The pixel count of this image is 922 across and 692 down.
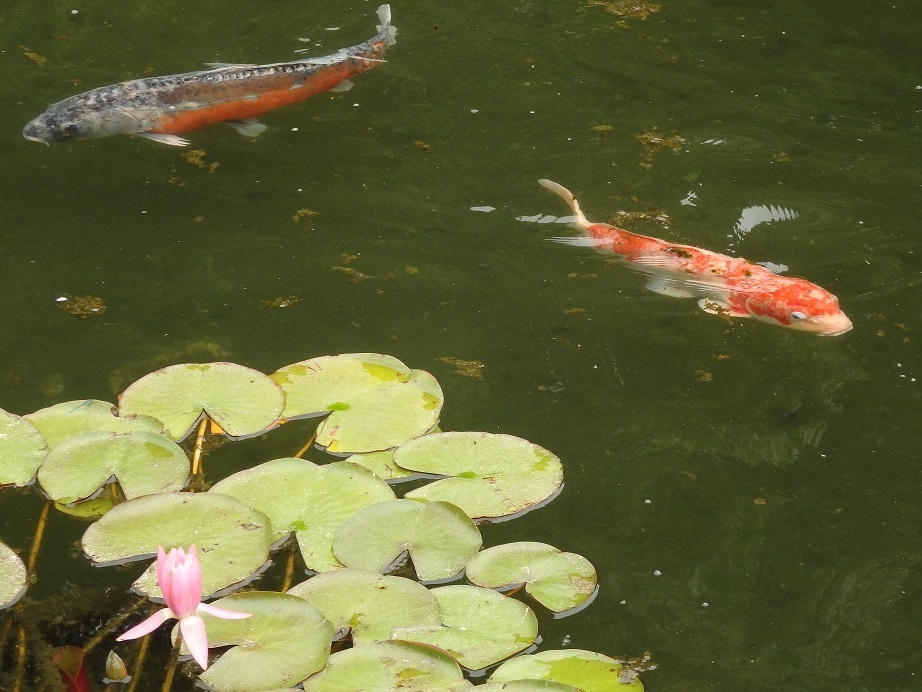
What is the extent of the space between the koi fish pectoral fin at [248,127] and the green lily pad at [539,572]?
2.48 m

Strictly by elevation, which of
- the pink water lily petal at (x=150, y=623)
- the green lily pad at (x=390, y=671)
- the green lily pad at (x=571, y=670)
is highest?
the pink water lily petal at (x=150, y=623)

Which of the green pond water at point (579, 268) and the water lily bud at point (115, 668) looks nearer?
the water lily bud at point (115, 668)

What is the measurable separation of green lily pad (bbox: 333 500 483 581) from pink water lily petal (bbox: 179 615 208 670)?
2.25ft

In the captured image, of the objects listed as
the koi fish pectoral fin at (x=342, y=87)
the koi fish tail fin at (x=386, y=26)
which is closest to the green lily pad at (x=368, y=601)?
the koi fish pectoral fin at (x=342, y=87)

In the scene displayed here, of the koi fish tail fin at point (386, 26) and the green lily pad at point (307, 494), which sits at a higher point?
the koi fish tail fin at point (386, 26)

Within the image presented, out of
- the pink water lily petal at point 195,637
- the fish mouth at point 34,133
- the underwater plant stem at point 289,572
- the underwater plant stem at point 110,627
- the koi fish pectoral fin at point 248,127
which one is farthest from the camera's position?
the koi fish pectoral fin at point 248,127

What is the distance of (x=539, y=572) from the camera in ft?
7.47

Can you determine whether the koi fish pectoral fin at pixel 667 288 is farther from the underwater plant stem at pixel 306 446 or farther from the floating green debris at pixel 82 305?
the floating green debris at pixel 82 305

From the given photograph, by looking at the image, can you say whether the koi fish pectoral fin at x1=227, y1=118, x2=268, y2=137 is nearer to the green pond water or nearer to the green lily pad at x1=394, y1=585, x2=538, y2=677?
the green pond water

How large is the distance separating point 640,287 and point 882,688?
160 centimetres

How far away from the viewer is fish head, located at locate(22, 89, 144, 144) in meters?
3.91

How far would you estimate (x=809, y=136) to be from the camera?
4242mm

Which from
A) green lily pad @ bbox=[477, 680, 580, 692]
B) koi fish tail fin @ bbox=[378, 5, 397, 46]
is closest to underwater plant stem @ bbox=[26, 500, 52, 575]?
green lily pad @ bbox=[477, 680, 580, 692]

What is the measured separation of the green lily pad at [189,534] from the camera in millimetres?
2197
